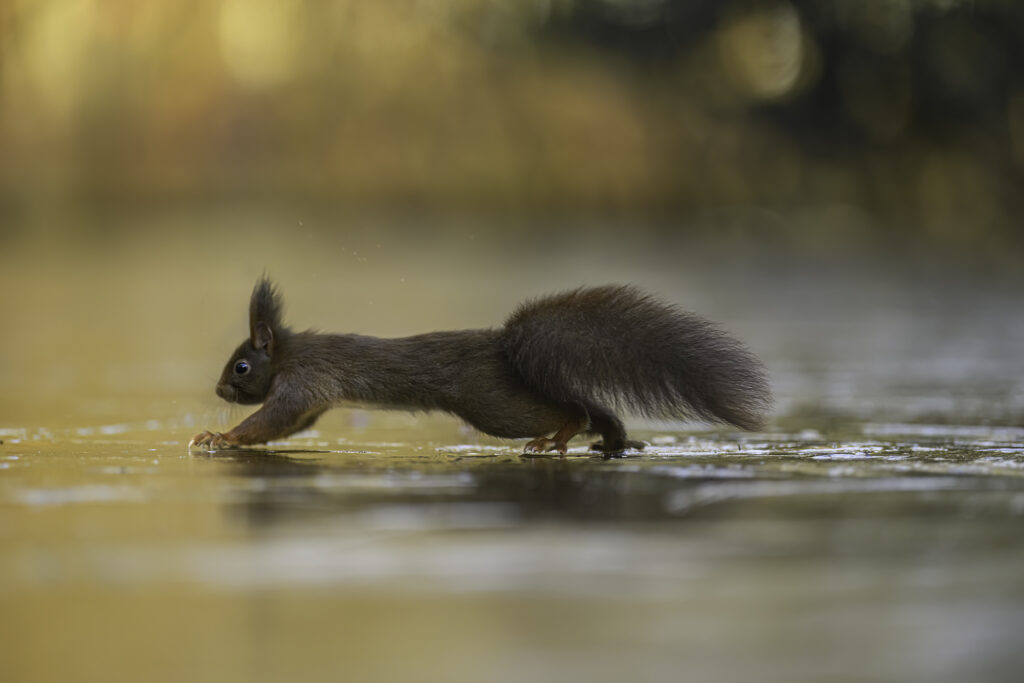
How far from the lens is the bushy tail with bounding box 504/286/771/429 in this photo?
3461 millimetres

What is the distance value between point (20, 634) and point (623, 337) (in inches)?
78.9

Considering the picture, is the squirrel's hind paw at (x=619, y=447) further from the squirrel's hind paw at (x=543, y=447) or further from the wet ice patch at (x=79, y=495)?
the wet ice patch at (x=79, y=495)

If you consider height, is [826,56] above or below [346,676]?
above

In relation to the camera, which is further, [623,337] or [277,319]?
[277,319]

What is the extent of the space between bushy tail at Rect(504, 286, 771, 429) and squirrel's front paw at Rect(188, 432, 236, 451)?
840 mm

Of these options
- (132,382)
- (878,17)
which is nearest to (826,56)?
(878,17)

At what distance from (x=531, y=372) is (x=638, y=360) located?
1.02 feet

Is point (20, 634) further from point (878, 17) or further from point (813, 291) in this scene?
point (878, 17)

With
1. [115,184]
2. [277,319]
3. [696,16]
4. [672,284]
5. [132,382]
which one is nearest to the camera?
[277,319]

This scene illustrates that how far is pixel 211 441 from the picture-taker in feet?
13.0

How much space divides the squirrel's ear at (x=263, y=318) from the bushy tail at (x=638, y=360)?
83 centimetres

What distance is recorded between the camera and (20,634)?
1.84 meters

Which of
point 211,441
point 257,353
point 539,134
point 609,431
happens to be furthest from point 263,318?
point 539,134

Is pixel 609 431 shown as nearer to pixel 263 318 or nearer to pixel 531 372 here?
pixel 531 372
